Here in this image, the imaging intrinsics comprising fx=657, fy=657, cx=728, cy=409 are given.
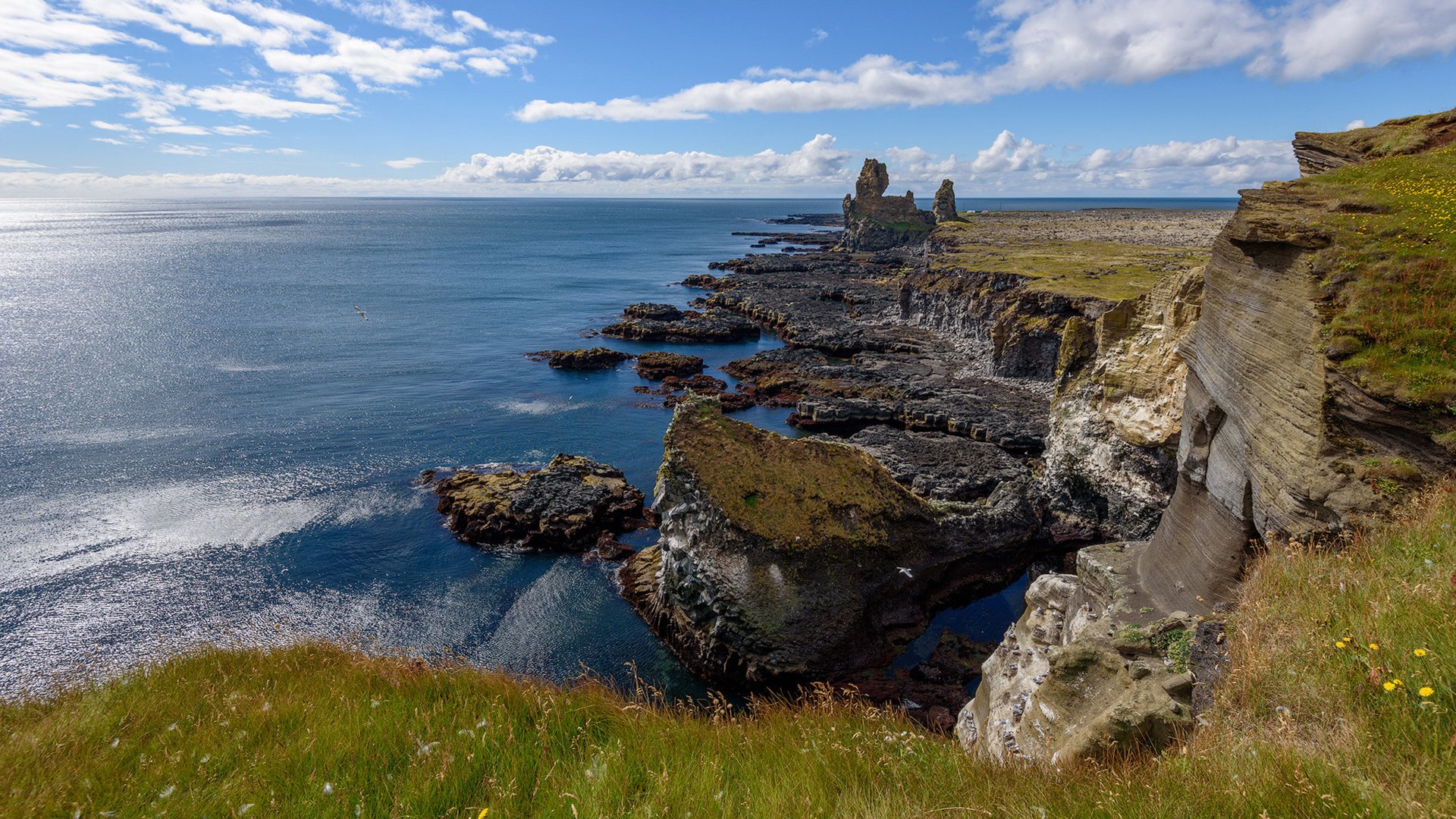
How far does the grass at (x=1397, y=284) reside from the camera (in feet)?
38.0

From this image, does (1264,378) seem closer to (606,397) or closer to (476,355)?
(606,397)

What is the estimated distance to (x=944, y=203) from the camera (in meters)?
183

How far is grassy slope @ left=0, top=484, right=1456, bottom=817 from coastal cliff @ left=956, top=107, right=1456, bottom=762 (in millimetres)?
2470

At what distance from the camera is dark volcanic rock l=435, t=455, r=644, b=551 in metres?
32.3

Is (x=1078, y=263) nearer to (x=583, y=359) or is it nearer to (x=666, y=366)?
(x=666, y=366)

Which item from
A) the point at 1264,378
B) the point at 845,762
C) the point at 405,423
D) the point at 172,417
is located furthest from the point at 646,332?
the point at 845,762

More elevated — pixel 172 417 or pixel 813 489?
pixel 813 489

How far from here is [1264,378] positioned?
14.9 m

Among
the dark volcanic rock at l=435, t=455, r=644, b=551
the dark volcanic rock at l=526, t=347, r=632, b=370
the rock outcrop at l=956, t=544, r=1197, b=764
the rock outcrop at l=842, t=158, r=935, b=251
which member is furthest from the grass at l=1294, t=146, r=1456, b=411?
the rock outcrop at l=842, t=158, r=935, b=251

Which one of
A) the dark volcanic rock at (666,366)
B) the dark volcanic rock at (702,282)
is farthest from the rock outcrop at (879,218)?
the dark volcanic rock at (666,366)

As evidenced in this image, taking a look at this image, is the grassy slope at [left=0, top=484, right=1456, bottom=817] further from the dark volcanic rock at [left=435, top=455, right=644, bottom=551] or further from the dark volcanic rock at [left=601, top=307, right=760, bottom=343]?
the dark volcanic rock at [left=601, top=307, right=760, bottom=343]

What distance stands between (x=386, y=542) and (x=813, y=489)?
21.5 metres

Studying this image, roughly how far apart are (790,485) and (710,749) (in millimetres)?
18770

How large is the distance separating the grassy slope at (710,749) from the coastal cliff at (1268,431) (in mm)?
2470
